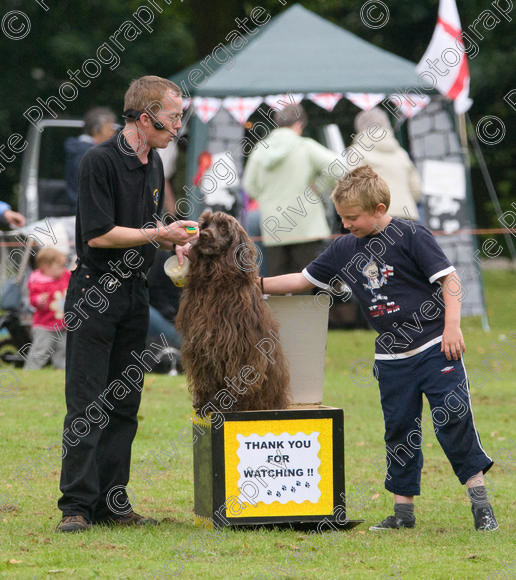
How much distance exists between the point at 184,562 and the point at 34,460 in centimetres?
251

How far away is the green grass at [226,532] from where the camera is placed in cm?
408

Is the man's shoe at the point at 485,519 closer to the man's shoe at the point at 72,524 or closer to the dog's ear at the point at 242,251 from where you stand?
the dog's ear at the point at 242,251

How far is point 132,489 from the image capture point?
5.82 meters

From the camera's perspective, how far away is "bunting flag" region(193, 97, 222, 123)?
12.5 metres

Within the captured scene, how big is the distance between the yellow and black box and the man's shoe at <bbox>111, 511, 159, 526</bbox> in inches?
9.4

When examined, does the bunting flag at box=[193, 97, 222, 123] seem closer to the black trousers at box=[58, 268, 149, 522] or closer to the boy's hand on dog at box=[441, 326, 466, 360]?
the black trousers at box=[58, 268, 149, 522]

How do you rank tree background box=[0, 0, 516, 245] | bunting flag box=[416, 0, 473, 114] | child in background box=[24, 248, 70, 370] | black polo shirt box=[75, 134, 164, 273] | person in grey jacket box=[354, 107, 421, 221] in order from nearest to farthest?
black polo shirt box=[75, 134, 164, 273] < child in background box=[24, 248, 70, 370] < person in grey jacket box=[354, 107, 421, 221] < bunting flag box=[416, 0, 473, 114] < tree background box=[0, 0, 516, 245]

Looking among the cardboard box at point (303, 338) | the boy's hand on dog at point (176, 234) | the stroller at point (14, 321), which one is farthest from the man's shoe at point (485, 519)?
the stroller at point (14, 321)

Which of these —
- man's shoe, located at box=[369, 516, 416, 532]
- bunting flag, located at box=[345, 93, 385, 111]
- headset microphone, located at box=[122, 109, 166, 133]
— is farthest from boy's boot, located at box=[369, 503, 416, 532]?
bunting flag, located at box=[345, 93, 385, 111]

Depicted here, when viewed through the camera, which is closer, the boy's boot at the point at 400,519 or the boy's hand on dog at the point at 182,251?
the boy's hand on dog at the point at 182,251

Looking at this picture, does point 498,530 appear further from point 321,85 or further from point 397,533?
point 321,85

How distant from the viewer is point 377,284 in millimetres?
4902

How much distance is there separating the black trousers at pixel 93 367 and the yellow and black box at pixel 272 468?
476 mm

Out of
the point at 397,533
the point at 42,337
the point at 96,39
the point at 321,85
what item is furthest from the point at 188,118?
the point at 96,39
